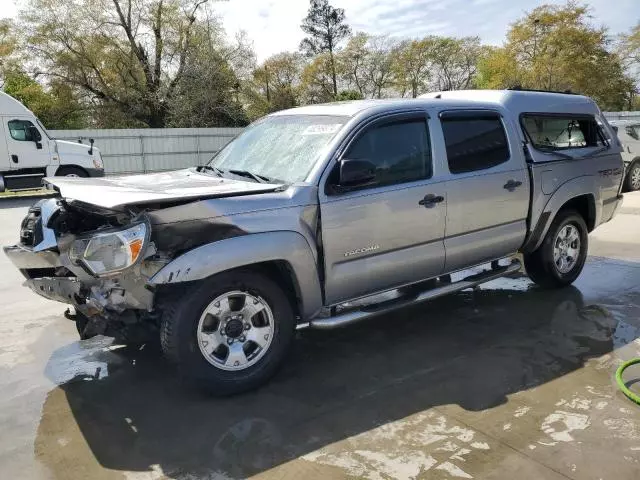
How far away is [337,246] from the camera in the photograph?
402 cm

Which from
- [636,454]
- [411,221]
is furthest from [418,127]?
[636,454]

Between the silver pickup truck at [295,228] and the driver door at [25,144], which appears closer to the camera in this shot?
the silver pickup truck at [295,228]

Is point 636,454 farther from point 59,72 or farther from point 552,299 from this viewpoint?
point 59,72

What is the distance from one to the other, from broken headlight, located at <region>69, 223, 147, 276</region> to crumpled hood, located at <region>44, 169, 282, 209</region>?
0.64 feet

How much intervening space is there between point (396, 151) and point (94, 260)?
2.36 meters

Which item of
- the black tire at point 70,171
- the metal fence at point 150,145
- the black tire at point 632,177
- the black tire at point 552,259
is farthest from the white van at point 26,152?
the black tire at point 632,177

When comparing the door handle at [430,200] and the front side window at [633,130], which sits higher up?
the front side window at [633,130]

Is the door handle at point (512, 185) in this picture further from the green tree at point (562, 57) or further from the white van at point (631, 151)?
the green tree at point (562, 57)

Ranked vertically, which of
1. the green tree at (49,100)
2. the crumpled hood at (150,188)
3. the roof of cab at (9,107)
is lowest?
the crumpled hood at (150,188)

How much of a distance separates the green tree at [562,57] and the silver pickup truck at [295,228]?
115ft

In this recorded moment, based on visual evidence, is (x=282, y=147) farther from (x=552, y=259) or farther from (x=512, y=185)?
(x=552, y=259)

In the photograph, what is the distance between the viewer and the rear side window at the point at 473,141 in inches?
188

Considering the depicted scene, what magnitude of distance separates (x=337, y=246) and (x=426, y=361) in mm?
1171

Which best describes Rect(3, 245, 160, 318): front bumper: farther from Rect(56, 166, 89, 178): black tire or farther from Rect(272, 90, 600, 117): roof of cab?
Rect(56, 166, 89, 178): black tire
